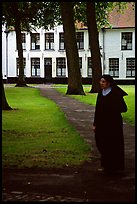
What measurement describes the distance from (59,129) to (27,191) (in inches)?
314

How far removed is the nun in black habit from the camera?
9094 millimetres

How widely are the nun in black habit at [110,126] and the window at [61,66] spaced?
6198 cm

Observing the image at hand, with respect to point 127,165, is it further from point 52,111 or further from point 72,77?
point 72,77

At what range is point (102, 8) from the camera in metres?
43.3

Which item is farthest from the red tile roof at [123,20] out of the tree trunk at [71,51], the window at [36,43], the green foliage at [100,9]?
the tree trunk at [71,51]

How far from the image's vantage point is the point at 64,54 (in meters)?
71.6

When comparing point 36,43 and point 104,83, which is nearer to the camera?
point 104,83

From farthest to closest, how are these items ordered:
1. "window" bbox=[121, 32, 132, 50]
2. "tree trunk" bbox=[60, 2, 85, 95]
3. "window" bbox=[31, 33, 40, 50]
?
1. "window" bbox=[31, 33, 40, 50]
2. "window" bbox=[121, 32, 132, 50]
3. "tree trunk" bbox=[60, 2, 85, 95]

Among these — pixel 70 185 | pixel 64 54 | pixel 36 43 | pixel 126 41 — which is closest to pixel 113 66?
pixel 126 41

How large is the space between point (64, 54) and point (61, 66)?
1.80 m

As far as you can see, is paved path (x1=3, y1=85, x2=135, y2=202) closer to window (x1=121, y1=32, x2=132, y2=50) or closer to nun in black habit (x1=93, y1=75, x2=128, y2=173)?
nun in black habit (x1=93, y1=75, x2=128, y2=173)

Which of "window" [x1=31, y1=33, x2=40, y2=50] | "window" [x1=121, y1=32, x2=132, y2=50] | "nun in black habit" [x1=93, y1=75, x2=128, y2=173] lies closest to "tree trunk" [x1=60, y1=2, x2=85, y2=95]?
"nun in black habit" [x1=93, y1=75, x2=128, y2=173]

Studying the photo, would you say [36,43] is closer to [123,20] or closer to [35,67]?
[35,67]

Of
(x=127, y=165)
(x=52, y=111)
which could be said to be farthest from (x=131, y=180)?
(x=52, y=111)
